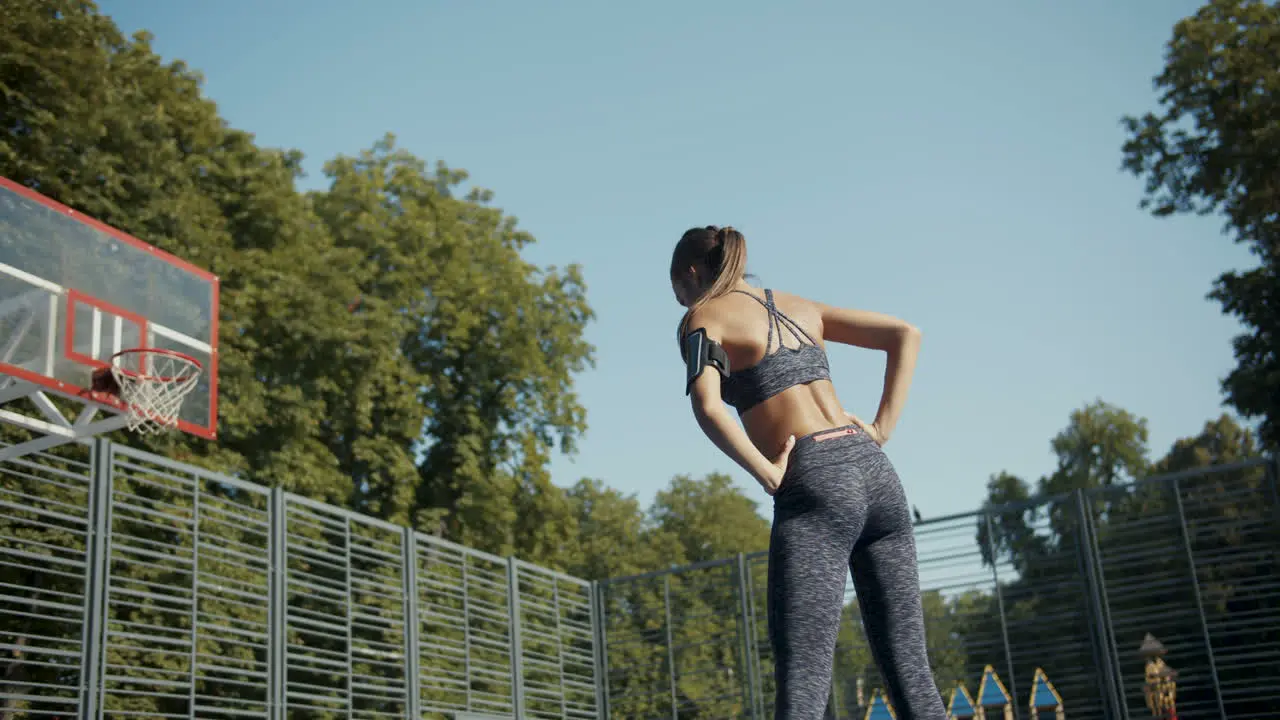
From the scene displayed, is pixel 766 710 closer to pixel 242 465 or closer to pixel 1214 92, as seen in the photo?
pixel 242 465

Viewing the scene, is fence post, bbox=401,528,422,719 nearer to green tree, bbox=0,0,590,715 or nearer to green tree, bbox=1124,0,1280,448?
green tree, bbox=0,0,590,715

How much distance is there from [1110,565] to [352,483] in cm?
1231

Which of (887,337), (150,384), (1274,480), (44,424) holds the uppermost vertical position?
(150,384)

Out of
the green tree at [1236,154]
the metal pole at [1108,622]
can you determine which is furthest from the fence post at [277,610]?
the green tree at [1236,154]

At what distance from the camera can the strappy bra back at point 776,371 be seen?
2.77m

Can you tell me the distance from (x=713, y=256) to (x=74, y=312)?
8311mm

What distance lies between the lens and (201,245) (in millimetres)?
19234

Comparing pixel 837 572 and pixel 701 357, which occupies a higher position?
pixel 701 357

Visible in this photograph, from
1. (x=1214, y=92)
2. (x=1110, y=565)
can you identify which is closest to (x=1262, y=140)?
(x=1214, y=92)

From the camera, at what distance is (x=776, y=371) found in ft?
9.10

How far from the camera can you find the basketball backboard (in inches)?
363

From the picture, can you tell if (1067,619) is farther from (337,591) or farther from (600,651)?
(337,591)

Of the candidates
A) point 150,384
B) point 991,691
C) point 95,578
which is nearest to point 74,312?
point 150,384

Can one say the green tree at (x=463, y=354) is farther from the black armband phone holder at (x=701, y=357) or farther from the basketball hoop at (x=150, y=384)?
the black armband phone holder at (x=701, y=357)
